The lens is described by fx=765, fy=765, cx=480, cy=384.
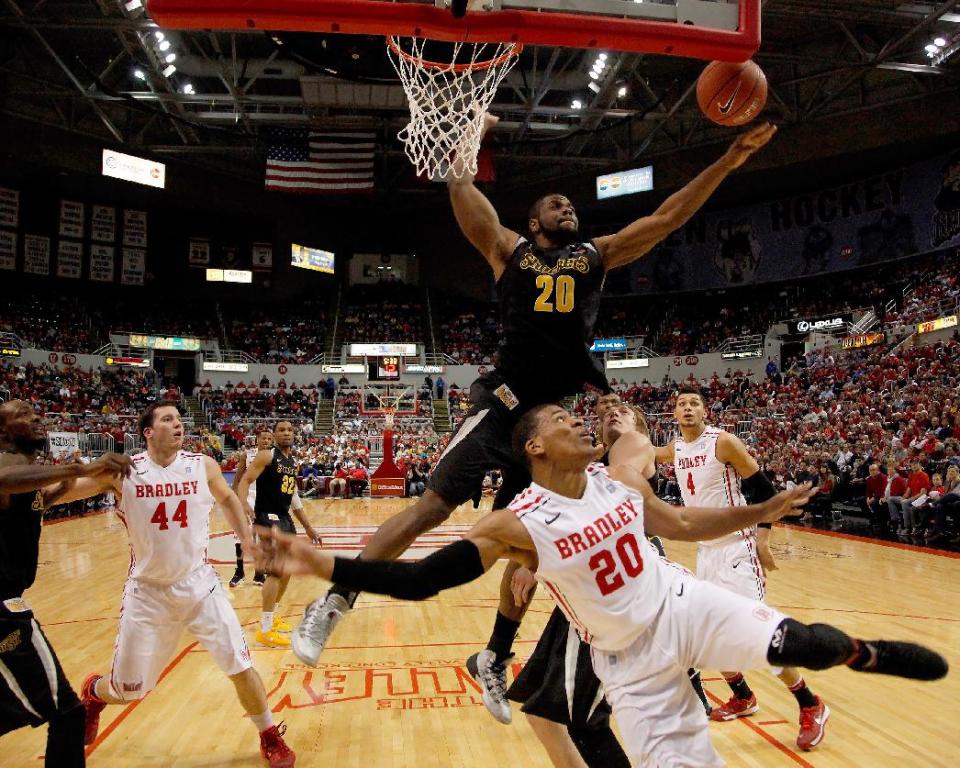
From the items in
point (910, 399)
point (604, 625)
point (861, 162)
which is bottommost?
point (604, 625)

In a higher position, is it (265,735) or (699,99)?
(699,99)

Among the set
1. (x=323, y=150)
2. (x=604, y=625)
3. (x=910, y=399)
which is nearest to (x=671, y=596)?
(x=604, y=625)

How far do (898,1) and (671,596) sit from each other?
2454 cm

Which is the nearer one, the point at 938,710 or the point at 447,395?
the point at 938,710

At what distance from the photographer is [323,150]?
27.0m

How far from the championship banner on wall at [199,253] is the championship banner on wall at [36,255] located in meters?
6.59

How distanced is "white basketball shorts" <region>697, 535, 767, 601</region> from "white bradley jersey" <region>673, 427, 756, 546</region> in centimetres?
13

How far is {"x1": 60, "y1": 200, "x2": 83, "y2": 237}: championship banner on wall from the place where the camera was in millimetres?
34375

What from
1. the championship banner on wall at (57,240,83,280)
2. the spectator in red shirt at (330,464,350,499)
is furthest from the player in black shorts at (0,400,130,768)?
the championship banner on wall at (57,240,83,280)

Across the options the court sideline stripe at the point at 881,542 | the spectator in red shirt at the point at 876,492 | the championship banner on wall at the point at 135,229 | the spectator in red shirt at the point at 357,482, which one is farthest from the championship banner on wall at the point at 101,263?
the spectator in red shirt at the point at 876,492

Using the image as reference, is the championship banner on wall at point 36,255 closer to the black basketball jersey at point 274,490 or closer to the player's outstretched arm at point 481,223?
the black basketball jersey at point 274,490

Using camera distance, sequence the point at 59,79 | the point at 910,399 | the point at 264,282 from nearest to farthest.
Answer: the point at 910,399 < the point at 59,79 < the point at 264,282

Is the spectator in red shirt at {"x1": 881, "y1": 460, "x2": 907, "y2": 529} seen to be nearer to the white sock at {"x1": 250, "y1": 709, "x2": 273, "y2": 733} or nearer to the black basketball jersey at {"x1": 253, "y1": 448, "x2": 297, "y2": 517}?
the black basketball jersey at {"x1": 253, "y1": 448, "x2": 297, "y2": 517}

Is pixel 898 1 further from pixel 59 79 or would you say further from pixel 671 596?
pixel 59 79
